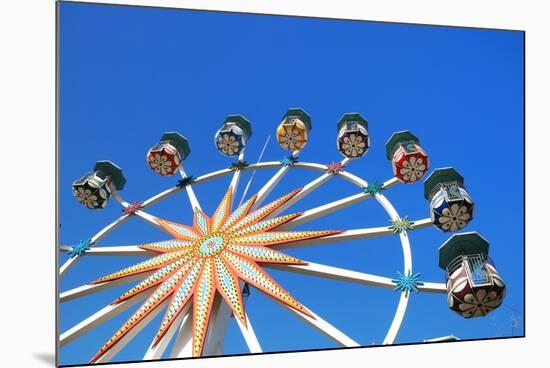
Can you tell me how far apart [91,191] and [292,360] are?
93.2 inches

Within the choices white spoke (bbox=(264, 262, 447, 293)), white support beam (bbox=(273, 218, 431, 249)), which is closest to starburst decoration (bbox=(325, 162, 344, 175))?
white support beam (bbox=(273, 218, 431, 249))

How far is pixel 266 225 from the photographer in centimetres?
623

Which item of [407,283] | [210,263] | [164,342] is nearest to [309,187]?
[210,263]

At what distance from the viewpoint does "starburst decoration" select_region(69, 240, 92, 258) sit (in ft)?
18.5

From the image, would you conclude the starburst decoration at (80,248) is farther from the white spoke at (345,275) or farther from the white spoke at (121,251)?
the white spoke at (345,275)

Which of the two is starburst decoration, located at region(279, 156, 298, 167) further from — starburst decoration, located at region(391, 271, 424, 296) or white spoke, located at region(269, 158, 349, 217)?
starburst decoration, located at region(391, 271, 424, 296)

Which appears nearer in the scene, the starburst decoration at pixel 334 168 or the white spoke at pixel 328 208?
the white spoke at pixel 328 208

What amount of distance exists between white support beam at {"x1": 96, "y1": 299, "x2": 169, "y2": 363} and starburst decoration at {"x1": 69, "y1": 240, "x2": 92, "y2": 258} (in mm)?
819

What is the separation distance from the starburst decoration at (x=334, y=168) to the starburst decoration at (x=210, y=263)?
644 mm

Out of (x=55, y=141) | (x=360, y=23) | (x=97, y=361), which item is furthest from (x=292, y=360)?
(x=360, y=23)

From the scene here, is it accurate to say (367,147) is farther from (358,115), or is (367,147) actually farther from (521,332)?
(521,332)

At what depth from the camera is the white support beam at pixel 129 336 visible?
4.99 m

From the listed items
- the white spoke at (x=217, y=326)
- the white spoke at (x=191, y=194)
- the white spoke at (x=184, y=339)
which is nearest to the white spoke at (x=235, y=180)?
the white spoke at (x=191, y=194)

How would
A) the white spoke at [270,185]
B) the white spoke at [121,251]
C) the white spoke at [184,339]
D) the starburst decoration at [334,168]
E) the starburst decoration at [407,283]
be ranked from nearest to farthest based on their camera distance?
1. the white spoke at [184,339]
2. the starburst decoration at [407,283]
3. the white spoke at [121,251]
4. the white spoke at [270,185]
5. the starburst decoration at [334,168]
